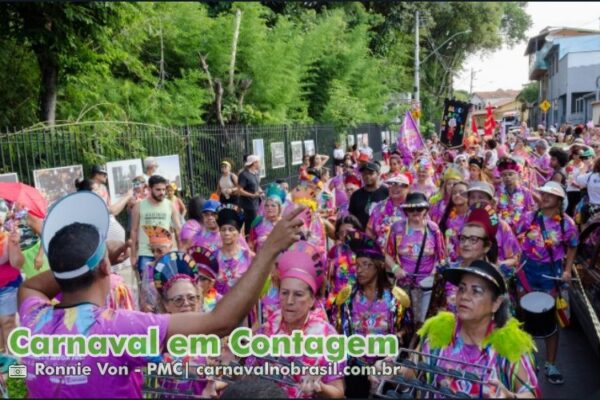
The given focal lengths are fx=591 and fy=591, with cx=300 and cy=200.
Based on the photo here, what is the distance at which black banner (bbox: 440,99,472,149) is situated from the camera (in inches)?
425

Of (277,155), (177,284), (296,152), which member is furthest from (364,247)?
(296,152)

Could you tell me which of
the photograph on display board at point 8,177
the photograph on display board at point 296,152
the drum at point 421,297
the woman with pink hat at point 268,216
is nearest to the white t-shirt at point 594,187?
the drum at point 421,297

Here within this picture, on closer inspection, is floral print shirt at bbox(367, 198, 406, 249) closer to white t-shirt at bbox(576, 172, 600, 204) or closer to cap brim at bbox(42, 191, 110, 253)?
white t-shirt at bbox(576, 172, 600, 204)

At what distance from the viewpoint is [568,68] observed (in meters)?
5.06

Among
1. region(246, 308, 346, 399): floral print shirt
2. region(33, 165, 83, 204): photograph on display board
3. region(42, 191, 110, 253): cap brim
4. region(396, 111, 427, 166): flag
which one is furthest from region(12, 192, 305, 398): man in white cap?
region(396, 111, 427, 166): flag

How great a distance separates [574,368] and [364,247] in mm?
2808

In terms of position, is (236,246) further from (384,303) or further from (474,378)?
(474,378)

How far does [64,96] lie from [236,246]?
10342mm

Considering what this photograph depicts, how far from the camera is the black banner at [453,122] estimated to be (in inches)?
425

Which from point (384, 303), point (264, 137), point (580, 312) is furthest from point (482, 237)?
point (264, 137)

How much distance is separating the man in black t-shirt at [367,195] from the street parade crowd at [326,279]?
0.02 metres

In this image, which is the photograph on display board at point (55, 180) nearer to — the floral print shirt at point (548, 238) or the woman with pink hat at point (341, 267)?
the woman with pink hat at point (341, 267)

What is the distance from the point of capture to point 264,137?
13.3 m

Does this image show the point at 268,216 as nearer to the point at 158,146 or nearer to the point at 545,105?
the point at 545,105
